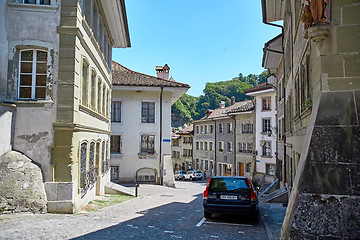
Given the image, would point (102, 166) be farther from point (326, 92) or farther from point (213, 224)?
point (326, 92)

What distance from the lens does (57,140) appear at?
9984mm

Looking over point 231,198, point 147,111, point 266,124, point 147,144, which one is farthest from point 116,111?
point 231,198

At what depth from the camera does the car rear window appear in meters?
9.77

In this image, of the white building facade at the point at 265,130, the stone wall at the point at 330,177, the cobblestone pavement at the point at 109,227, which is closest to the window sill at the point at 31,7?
the cobblestone pavement at the point at 109,227

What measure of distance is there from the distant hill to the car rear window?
274ft

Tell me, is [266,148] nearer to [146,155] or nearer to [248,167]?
[248,167]

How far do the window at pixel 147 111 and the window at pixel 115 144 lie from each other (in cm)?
255

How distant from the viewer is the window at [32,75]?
1013 cm

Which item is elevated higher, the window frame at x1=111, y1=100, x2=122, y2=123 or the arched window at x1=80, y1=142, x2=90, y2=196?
the window frame at x1=111, y1=100, x2=122, y2=123

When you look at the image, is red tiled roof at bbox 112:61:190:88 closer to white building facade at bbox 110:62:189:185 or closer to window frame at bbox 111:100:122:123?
white building facade at bbox 110:62:189:185

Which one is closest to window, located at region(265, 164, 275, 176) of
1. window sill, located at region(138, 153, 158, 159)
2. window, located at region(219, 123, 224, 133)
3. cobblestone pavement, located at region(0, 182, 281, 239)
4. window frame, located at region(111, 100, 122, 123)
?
window, located at region(219, 123, 224, 133)

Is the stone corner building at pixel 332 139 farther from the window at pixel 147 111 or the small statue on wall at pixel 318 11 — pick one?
the window at pixel 147 111

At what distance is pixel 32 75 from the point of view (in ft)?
33.2

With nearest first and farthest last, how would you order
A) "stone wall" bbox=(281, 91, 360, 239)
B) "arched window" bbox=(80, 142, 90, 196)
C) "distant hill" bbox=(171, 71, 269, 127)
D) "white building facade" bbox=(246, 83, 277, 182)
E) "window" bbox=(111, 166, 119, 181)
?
"stone wall" bbox=(281, 91, 360, 239) < "arched window" bbox=(80, 142, 90, 196) < "window" bbox=(111, 166, 119, 181) < "white building facade" bbox=(246, 83, 277, 182) < "distant hill" bbox=(171, 71, 269, 127)
